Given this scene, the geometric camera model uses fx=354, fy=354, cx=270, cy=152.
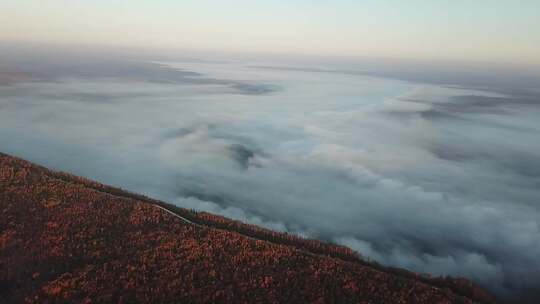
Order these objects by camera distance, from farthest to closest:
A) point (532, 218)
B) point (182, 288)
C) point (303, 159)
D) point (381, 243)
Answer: point (303, 159) < point (532, 218) < point (381, 243) < point (182, 288)

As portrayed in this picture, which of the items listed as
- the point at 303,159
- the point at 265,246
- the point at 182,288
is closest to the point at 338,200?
the point at 303,159

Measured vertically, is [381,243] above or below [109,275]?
below

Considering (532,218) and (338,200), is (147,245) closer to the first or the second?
(338,200)

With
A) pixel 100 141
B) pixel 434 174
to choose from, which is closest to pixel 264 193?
pixel 434 174

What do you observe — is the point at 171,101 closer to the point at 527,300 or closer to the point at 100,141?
the point at 100,141

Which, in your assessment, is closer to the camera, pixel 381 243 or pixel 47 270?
pixel 47 270

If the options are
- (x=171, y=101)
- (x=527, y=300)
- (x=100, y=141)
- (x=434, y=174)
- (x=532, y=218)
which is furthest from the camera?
(x=171, y=101)
